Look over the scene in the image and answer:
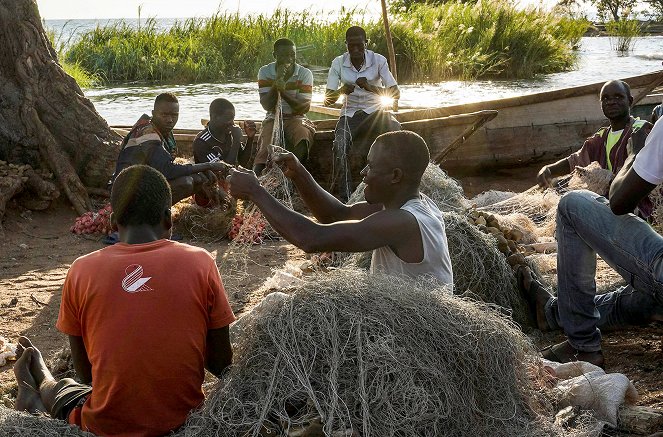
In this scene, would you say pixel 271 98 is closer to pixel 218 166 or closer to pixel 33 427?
pixel 218 166

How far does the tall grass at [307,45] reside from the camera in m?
22.4

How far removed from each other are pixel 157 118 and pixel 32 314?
2.18 meters

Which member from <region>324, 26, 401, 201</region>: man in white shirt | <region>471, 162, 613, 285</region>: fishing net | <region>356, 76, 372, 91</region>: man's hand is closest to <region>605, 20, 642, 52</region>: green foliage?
<region>324, 26, 401, 201</region>: man in white shirt

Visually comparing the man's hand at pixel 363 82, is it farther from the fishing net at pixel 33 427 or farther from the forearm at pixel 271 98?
the fishing net at pixel 33 427

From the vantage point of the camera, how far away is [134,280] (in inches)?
107

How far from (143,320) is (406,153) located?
132 cm

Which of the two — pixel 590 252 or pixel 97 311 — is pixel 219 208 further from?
pixel 97 311

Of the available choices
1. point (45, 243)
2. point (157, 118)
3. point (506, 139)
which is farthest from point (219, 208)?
point (506, 139)

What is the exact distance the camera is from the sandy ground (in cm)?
420

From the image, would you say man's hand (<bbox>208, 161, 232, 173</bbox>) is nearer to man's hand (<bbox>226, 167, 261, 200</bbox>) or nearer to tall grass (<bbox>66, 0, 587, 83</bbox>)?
man's hand (<bbox>226, 167, 261, 200</bbox>)

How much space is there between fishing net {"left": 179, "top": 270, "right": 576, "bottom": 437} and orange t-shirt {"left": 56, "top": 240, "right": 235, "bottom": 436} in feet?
0.40

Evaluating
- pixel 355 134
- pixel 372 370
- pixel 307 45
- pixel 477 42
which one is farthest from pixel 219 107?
pixel 477 42

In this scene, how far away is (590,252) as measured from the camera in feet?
12.9

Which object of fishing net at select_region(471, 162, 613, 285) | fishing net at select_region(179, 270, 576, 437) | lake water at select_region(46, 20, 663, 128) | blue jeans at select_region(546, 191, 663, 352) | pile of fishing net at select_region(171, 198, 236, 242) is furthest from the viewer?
lake water at select_region(46, 20, 663, 128)
